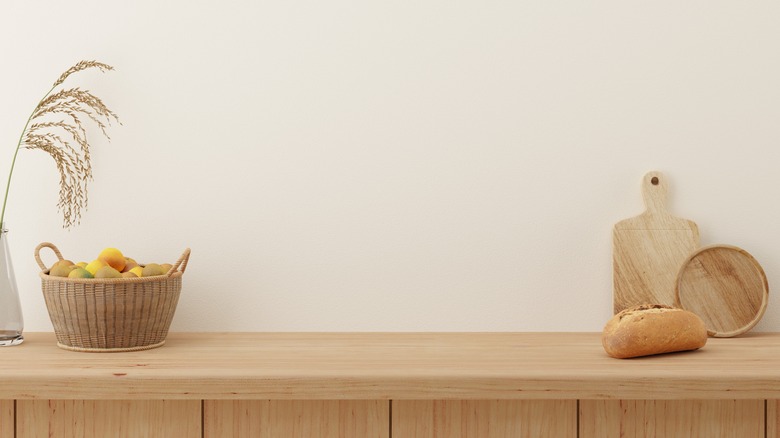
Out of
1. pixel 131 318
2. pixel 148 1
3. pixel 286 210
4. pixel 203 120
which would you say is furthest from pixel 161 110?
pixel 131 318

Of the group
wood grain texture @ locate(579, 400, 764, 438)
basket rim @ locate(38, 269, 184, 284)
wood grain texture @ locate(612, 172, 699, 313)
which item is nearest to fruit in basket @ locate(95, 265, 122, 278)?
basket rim @ locate(38, 269, 184, 284)

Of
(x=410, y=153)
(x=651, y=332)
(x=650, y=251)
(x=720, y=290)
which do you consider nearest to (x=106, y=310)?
(x=410, y=153)

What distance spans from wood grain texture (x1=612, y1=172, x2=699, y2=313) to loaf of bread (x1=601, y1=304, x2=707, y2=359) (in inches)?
8.9

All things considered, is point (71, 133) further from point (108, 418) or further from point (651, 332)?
point (651, 332)

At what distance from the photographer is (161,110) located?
1.62m

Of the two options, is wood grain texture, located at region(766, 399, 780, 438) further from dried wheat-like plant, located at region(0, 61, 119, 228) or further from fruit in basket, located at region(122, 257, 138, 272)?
dried wheat-like plant, located at region(0, 61, 119, 228)

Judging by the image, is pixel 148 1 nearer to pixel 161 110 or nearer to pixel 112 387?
pixel 161 110

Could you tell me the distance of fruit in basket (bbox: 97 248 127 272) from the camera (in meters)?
1.40

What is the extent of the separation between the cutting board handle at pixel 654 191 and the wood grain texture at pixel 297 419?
2.39 ft

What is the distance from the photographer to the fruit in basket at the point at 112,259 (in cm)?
140

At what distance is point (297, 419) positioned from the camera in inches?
50.1

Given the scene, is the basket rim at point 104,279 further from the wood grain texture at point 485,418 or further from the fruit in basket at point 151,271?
the wood grain texture at point 485,418

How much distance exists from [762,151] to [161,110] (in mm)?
1290

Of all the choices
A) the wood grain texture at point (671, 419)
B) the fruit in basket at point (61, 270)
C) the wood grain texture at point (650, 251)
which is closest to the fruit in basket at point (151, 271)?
the fruit in basket at point (61, 270)
